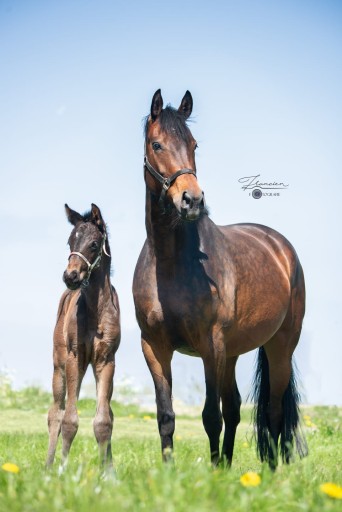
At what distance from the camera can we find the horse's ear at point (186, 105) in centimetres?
606

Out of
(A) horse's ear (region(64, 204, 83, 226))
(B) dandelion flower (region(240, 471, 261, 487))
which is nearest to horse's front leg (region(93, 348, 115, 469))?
(A) horse's ear (region(64, 204, 83, 226))

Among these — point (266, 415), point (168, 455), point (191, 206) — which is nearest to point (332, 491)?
point (168, 455)

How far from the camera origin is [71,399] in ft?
21.5

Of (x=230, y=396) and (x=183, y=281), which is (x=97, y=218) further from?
(x=230, y=396)

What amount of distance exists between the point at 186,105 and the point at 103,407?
256 cm

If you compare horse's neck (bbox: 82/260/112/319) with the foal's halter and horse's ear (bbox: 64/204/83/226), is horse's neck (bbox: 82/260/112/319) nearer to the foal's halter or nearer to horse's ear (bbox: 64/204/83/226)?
the foal's halter

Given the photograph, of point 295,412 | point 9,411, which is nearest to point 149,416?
point 9,411

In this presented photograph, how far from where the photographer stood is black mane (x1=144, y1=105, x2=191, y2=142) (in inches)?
225

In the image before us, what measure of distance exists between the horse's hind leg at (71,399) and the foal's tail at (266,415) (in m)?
2.00

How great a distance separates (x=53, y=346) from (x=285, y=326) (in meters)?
2.30

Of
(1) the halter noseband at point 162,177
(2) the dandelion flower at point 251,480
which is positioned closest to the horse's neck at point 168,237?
(1) the halter noseband at point 162,177

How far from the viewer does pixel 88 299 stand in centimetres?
677

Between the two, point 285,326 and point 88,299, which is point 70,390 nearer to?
point 88,299

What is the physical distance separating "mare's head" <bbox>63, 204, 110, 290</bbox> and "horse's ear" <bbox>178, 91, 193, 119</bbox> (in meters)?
1.21
